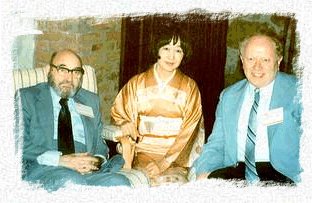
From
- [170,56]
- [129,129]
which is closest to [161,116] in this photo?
[129,129]

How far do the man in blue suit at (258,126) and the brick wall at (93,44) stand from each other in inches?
23.1

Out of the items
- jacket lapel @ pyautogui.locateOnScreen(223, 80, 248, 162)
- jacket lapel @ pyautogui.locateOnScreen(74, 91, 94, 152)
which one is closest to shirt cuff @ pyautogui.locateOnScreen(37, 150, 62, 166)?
jacket lapel @ pyautogui.locateOnScreen(74, 91, 94, 152)

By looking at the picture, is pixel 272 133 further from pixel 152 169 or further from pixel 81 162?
pixel 81 162

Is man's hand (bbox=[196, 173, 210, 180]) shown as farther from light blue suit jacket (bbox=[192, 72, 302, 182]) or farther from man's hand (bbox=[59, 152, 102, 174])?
man's hand (bbox=[59, 152, 102, 174])

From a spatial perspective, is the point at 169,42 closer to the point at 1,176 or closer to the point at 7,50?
the point at 7,50

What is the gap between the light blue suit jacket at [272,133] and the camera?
3.20m

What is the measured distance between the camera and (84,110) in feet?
10.9

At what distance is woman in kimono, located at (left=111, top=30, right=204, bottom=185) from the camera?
10.8 feet

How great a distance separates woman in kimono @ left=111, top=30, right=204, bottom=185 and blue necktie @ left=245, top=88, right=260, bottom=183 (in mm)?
250

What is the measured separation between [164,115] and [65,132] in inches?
20.4

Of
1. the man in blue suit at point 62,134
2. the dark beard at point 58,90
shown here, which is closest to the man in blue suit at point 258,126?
the man in blue suit at point 62,134

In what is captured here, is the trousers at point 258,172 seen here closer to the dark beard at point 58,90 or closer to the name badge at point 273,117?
the name badge at point 273,117

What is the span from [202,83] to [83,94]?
0.63 metres

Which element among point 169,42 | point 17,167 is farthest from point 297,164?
point 17,167
